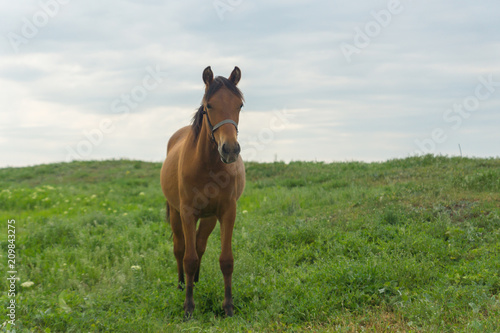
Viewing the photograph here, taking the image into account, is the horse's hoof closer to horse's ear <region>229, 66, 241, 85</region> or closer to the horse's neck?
the horse's neck

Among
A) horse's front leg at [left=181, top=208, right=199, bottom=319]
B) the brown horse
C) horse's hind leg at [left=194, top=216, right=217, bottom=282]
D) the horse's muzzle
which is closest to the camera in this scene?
the horse's muzzle

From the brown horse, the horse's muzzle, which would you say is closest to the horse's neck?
the brown horse

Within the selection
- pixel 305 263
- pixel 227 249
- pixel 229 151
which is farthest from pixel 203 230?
pixel 229 151

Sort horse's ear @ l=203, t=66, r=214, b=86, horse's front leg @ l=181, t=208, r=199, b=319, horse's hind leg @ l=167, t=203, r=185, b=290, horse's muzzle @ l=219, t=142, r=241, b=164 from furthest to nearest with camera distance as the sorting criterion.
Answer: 1. horse's hind leg @ l=167, t=203, r=185, b=290
2. horse's front leg @ l=181, t=208, r=199, b=319
3. horse's ear @ l=203, t=66, r=214, b=86
4. horse's muzzle @ l=219, t=142, r=241, b=164

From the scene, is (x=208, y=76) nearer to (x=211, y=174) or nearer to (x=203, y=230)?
(x=211, y=174)

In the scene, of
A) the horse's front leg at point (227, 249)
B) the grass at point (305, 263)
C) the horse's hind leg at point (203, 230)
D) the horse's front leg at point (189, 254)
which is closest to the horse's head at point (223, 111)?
the horse's front leg at point (227, 249)

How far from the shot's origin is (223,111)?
15.3 feet

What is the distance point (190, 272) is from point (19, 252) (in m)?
4.99

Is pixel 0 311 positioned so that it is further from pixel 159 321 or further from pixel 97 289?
pixel 159 321

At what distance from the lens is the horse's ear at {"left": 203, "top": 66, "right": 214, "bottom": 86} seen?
4.96 meters

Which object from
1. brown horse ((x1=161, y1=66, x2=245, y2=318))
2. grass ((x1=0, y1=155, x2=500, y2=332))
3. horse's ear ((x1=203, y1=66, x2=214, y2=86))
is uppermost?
horse's ear ((x1=203, y1=66, x2=214, y2=86))

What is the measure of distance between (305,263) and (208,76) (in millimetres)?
3307

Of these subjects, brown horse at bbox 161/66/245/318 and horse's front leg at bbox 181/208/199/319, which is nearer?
brown horse at bbox 161/66/245/318

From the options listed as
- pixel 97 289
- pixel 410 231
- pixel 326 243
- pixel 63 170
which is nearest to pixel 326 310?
pixel 326 243
